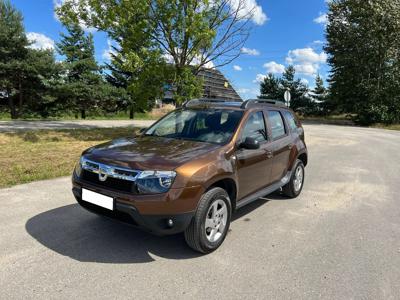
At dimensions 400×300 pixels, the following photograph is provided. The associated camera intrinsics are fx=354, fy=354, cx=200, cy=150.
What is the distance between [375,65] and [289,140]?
102 feet

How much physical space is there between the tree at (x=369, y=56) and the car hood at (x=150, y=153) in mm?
31419

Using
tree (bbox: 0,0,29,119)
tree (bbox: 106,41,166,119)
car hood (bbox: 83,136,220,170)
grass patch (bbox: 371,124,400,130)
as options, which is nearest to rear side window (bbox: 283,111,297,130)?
car hood (bbox: 83,136,220,170)

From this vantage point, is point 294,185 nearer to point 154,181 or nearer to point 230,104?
point 230,104

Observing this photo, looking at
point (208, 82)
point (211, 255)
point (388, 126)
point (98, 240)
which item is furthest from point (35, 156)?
point (388, 126)

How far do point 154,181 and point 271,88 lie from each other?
48870 millimetres

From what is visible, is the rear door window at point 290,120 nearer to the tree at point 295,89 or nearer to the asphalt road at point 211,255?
the asphalt road at point 211,255

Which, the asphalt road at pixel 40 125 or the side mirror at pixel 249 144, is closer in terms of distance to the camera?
the side mirror at pixel 249 144

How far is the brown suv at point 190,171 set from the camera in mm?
3547

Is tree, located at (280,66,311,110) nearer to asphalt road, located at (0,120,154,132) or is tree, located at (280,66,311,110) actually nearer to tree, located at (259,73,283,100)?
tree, located at (259,73,283,100)

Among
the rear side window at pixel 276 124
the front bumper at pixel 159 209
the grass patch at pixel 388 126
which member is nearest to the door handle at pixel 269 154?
the rear side window at pixel 276 124

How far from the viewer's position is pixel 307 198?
6379mm

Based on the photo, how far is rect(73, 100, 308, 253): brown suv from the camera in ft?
11.6

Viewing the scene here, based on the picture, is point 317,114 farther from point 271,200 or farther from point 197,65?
point 271,200

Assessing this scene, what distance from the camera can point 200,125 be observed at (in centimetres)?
492
